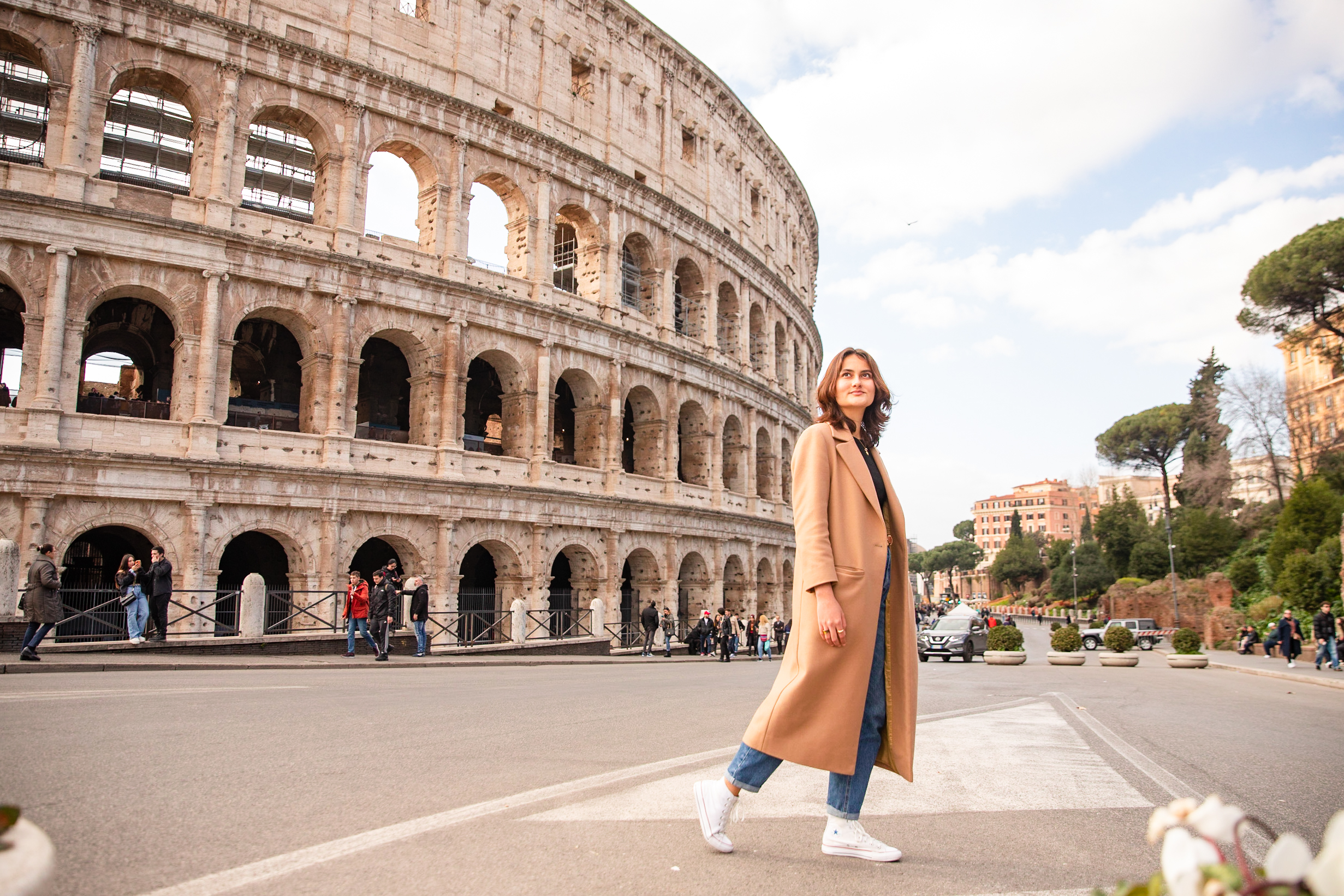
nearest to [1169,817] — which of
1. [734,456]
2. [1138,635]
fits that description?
[734,456]

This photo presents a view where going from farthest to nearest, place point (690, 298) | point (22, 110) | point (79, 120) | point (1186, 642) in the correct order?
point (690, 298) → point (22, 110) → point (1186, 642) → point (79, 120)

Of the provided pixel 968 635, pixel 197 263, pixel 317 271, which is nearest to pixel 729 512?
pixel 968 635

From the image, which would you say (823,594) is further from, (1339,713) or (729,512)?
(729,512)

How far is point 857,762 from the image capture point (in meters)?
3.47

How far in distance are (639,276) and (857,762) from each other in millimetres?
27802

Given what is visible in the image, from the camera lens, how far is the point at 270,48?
2136 cm

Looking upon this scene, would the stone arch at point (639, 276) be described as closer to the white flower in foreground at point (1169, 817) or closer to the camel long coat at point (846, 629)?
the camel long coat at point (846, 629)

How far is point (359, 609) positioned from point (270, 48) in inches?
544

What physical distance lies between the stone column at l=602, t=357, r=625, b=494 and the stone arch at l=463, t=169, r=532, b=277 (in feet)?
12.9

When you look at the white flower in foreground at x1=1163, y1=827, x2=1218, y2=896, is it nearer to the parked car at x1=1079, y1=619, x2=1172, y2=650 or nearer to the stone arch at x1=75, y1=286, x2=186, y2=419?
the stone arch at x1=75, y1=286, x2=186, y2=419

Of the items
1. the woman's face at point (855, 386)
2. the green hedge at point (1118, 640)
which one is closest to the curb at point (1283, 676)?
the green hedge at point (1118, 640)

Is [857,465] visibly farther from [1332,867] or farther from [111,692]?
[111,692]

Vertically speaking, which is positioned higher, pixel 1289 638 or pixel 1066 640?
pixel 1289 638

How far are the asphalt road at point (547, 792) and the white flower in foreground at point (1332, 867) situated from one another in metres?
2.15
